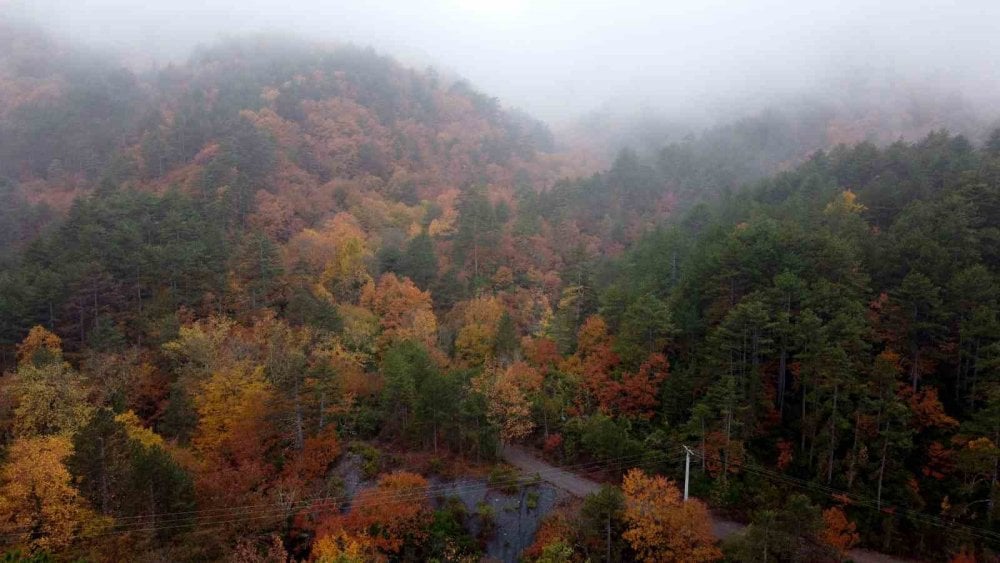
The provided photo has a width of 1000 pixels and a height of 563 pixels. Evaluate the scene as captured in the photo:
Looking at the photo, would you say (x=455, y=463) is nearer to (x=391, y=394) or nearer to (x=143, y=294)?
(x=391, y=394)

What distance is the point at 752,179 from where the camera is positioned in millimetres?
83875

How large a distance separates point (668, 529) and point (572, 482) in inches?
320

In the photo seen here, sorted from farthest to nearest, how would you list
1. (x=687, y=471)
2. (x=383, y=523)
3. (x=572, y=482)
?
(x=572, y=482), (x=687, y=471), (x=383, y=523)

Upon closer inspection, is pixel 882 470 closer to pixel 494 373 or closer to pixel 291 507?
pixel 494 373

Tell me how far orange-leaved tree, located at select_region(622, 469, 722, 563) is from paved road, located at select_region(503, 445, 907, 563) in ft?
8.68

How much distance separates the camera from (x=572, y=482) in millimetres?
34719

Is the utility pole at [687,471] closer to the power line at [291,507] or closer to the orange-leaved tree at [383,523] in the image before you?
the power line at [291,507]

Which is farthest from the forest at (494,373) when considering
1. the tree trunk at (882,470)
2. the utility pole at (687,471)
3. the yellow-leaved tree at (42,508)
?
the utility pole at (687,471)

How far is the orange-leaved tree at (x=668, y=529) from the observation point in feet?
88.3

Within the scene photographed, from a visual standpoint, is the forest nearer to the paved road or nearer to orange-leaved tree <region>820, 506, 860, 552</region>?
orange-leaved tree <region>820, 506, 860, 552</region>

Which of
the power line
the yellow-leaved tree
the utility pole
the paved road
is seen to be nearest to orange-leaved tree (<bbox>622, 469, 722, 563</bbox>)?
the utility pole

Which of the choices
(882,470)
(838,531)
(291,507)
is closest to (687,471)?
(838,531)

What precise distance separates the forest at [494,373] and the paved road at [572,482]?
1.89 feet

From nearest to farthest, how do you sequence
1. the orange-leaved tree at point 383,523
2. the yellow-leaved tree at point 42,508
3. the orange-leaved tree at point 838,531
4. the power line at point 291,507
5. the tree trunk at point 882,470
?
the yellow-leaved tree at point 42,508 → the power line at point 291,507 → the orange-leaved tree at point 838,531 → the orange-leaved tree at point 383,523 → the tree trunk at point 882,470
